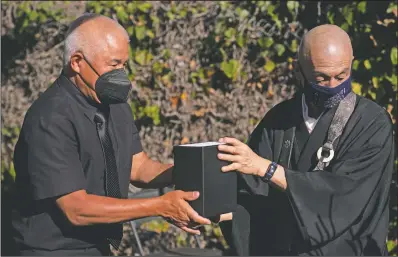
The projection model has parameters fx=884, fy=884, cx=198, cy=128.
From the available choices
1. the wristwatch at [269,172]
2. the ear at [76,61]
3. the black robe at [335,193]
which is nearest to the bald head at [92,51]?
the ear at [76,61]

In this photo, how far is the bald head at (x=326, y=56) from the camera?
420cm

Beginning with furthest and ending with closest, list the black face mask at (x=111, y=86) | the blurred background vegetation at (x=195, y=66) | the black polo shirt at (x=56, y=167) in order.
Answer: the blurred background vegetation at (x=195, y=66)
the black face mask at (x=111, y=86)
the black polo shirt at (x=56, y=167)

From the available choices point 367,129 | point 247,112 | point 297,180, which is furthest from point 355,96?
point 247,112

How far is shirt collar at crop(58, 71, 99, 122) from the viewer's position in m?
4.24

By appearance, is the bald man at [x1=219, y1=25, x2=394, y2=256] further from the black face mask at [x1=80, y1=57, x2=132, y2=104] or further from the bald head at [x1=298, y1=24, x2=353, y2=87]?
the black face mask at [x1=80, y1=57, x2=132, y2=104]

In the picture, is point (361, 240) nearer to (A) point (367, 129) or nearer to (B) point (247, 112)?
(A) point (367, 129)

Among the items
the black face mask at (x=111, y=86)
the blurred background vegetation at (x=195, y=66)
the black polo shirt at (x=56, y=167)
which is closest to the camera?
the black polo shirt at (x=56, y=167)

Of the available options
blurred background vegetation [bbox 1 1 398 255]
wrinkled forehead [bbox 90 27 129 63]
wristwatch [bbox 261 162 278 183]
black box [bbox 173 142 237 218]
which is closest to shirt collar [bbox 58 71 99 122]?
wrinkled forehead [bbox 90 27 129 63]

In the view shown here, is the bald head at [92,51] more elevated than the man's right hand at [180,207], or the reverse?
the bald head at [92,51]

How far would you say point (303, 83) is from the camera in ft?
14.4

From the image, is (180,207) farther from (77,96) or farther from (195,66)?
(195,66)

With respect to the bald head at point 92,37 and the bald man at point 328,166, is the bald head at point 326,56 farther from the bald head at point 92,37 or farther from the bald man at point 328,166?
the bald head at point 92,37

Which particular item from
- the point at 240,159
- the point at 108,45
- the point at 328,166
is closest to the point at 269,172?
the point at 240,159

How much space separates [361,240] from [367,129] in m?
0.54
